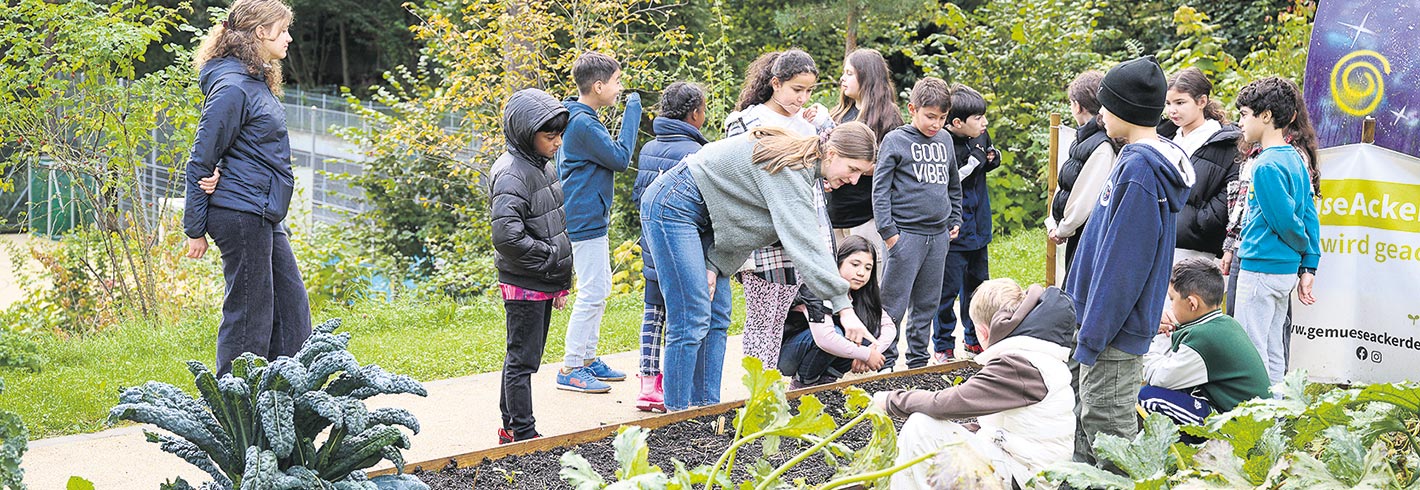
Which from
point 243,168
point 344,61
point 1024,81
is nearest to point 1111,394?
point 243,168

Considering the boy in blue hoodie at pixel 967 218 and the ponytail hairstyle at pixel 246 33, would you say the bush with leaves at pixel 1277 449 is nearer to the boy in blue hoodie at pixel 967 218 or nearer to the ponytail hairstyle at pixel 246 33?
the ponytail hairstyle at pixel 246 33

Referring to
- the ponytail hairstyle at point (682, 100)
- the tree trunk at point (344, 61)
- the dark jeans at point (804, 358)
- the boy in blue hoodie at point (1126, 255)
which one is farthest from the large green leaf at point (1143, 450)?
the tree trunk at point (344, 61)

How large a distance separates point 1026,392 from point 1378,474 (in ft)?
4.03

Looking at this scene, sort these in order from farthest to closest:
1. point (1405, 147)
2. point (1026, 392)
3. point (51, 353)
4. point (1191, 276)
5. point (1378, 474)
Answer: point (51, 353) → point (1405, 147) → point (1191, 276) → point (1026, 392) → point (1378, 474)

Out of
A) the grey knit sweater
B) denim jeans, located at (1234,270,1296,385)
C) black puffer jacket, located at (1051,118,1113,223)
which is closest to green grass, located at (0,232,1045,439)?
the grey knit sweater

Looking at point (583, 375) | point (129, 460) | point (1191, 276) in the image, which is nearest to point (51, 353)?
point (129, 460)

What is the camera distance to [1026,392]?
3.61 metres

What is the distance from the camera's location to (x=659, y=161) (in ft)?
19.4

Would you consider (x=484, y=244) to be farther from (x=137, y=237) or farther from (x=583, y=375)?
(x=583, y=375)

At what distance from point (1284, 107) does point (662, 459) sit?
9.88 ft

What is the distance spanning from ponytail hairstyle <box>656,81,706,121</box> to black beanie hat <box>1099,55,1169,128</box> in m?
2.41

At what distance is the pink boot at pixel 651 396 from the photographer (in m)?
5.51

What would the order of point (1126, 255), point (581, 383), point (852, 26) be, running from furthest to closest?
point (852, 26) < point (581, 383) < point (1126, 255)

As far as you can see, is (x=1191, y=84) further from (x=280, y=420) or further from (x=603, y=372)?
(x=280, y=420)
